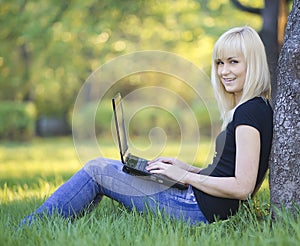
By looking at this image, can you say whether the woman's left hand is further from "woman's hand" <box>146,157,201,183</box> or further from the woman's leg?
the woman's leg

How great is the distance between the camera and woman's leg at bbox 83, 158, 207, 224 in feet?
8.89

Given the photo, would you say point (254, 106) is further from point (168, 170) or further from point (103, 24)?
point (103, 24)

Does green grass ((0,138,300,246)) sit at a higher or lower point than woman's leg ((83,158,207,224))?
lower

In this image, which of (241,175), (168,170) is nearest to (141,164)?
(168,170)

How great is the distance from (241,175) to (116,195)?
75cm

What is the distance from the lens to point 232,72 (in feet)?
9.07

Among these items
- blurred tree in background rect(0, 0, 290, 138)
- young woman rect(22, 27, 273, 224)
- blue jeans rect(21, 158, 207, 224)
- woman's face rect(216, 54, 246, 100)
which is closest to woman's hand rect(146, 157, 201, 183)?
young woman rect(22, 27, 273, 224)

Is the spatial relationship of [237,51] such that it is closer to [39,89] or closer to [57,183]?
[57,183]

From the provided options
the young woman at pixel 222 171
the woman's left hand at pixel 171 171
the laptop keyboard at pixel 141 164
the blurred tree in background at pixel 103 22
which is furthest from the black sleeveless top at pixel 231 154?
the blurred tree in background at pixel 103 22

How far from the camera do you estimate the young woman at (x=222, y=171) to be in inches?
99.3

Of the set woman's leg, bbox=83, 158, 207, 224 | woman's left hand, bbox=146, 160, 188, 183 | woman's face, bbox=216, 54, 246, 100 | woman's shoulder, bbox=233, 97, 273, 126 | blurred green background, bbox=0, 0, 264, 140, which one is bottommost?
woman's leg, bbox=83, 158, 207, 224

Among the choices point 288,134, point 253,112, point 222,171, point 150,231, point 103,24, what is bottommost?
point 150,231

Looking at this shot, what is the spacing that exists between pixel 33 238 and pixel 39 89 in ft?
54.5

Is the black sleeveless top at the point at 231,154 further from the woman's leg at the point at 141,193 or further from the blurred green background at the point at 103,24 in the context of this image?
the blurred green background at the point at 103,24
